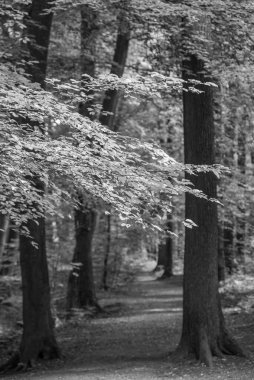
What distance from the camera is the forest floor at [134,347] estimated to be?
10.3 m

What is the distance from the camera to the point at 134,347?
13695 mm

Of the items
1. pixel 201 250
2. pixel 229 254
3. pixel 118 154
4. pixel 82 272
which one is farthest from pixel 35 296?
pixel 229 254

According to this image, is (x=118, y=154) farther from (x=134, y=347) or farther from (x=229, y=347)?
(x=134, y=347)

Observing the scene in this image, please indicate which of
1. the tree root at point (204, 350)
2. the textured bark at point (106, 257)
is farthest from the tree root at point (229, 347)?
the textured bark at point (106, 257)

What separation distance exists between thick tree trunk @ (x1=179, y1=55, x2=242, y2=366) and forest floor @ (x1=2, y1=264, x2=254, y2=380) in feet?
1.45

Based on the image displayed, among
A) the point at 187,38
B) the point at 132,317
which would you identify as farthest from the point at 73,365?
the point at 132,317

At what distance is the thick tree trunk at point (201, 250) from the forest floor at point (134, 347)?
44 centimetres

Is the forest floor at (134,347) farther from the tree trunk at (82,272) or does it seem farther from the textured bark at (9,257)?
the textured bark at (9,257)

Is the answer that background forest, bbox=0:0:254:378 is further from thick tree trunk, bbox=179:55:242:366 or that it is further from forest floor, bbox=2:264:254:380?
forest floor, bbox=2:264:254:380

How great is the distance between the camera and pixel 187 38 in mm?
10266

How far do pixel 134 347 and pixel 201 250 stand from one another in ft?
12.5

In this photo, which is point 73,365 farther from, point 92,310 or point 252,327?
point 92,310

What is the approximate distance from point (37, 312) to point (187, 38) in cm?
642

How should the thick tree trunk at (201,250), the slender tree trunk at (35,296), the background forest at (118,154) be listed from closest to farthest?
the background forest at (118,154) → the thick tree trunk at (201,250) → the slender tree trunk at (35,296)
